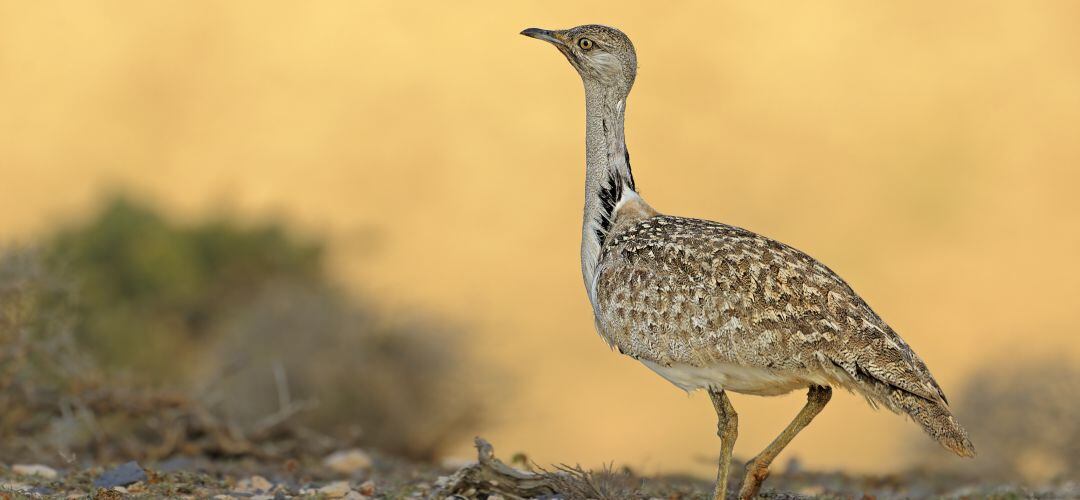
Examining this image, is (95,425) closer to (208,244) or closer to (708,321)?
(708,321)

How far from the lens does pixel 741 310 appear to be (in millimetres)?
6867

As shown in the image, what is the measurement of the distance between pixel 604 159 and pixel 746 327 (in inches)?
80.1

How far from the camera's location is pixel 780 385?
701cm

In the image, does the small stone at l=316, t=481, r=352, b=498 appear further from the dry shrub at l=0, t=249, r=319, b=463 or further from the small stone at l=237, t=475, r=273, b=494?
the dry shrub at l=0, t=249, r=319, b=463

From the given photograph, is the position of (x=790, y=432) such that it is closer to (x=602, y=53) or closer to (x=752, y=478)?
(x=752, y=478)

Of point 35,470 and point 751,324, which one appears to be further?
point 35,470

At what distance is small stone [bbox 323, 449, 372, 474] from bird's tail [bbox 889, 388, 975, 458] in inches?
210

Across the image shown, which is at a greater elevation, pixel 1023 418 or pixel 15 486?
pixel 1023 418

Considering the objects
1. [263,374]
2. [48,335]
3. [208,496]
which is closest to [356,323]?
[263,374]

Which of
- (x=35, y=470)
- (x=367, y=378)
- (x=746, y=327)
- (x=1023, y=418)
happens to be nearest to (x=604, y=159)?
(x=746, y=327)

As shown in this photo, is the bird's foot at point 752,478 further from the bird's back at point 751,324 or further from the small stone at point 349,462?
the small stone at point 349,462

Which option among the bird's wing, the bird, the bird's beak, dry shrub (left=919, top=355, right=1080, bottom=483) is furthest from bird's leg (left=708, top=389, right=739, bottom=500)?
dry shrub (left=919, top=355, right=1080, bottom=483)

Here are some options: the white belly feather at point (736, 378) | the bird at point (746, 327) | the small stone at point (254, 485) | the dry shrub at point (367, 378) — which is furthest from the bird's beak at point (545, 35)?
the dry shrub at point (367, 378)

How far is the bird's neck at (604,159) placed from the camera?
8.30 meters
